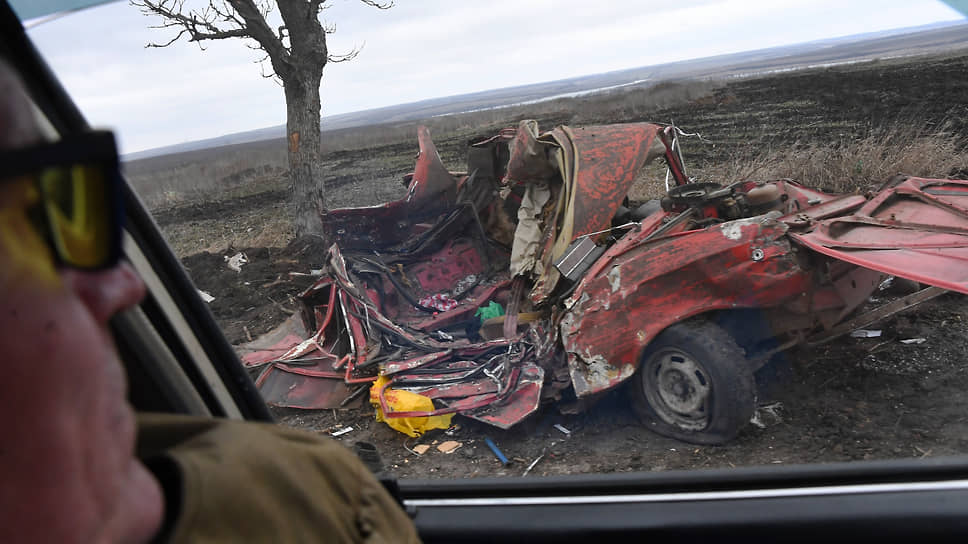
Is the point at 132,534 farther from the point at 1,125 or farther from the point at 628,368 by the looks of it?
the point at 628,368

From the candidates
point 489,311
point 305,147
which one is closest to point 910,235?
point 489,311

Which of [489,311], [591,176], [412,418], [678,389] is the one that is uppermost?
[591,176]

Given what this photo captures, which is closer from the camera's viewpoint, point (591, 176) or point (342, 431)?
point (342, 431)

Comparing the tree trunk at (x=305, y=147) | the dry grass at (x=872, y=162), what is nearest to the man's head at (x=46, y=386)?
the dry grass at (x=872, y=162)

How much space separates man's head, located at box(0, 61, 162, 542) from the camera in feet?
1.55

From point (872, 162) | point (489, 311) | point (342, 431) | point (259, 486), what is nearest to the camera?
point (259, 486)

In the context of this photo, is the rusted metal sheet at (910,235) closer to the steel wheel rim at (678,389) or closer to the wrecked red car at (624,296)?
the wrecked red car at (624,296)

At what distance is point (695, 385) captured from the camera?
325cm

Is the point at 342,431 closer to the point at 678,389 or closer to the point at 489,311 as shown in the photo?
the point at 489,311

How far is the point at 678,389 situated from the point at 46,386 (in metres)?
3.30

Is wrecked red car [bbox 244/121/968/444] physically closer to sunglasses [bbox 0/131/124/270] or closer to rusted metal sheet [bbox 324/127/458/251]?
rusted metal sheet [bbox 324/127/458/251]

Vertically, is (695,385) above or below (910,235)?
below

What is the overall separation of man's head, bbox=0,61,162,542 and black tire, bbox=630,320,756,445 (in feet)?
10.0

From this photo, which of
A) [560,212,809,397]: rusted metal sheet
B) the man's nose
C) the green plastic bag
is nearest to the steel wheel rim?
[560,212,809,397]: rusted metal sheet
